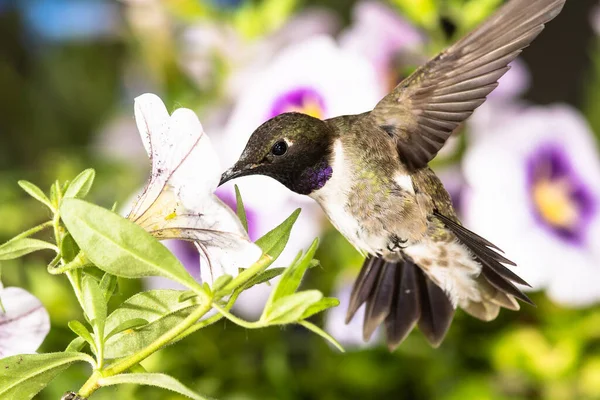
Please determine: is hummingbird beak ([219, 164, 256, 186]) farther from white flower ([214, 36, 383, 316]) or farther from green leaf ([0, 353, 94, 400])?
white flower ([214, 36, 383, 316])

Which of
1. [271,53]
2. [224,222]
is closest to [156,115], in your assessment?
[224,222]

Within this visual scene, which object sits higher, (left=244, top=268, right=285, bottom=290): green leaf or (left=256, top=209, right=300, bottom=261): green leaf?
(left=256, top=209, right=300, bottom=261): green leaf

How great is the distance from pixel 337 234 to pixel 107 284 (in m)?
0.41

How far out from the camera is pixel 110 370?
22 centimetres

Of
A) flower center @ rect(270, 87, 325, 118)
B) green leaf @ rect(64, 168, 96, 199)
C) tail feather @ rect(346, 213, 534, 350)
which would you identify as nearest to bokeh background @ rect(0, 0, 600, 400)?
flower center @ rect(270, 87, 325, 118)

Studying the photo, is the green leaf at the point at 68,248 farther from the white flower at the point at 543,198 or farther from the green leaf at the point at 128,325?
the white flower at the point at 543,198

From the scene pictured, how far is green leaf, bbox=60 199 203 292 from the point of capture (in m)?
0.21

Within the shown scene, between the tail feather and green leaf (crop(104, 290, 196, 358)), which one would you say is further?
the tail feather

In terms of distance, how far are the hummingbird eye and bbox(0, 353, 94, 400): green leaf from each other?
0.31 feet

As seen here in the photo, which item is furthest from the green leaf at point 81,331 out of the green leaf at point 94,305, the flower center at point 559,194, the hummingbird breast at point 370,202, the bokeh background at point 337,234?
the flower center at point 559,194

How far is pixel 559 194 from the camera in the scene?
0.69 m

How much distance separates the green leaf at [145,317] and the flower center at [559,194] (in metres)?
0.46

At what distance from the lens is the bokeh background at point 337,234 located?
0.55m

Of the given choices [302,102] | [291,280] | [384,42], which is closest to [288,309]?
[291,280]
